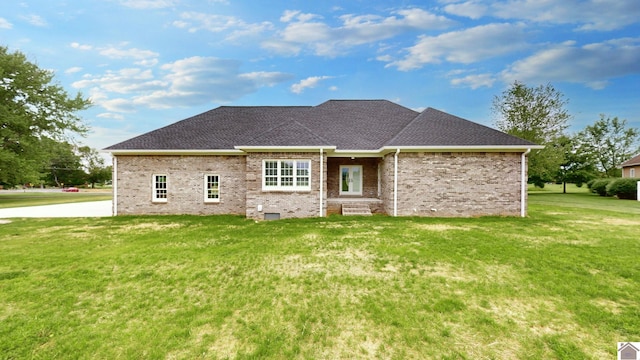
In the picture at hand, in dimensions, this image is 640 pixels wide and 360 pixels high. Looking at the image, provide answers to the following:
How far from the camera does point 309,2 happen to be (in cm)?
1562

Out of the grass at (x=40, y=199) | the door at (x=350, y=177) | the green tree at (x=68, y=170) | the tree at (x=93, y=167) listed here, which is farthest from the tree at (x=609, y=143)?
the green tree at (x=68, y=170)

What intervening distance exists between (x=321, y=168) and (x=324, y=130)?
168 inches

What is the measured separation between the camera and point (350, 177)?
16.3 m

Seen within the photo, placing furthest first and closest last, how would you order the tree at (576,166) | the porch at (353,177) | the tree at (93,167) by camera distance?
the tree at (93,167), the tree at (576,166), the porch at (353,177)

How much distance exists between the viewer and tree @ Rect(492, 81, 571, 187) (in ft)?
86.1

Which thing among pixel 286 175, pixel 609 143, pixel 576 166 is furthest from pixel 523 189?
pixel 609 143

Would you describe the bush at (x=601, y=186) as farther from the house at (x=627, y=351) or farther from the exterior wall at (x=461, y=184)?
the house at (x=627, y=351)

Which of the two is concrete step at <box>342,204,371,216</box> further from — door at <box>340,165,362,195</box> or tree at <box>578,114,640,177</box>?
tree at <box>578,114,640,177</box>

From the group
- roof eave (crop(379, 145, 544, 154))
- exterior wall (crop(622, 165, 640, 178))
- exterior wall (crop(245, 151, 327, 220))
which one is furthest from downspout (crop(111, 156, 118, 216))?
exterior wall (crop(622, 165, 640, 178))

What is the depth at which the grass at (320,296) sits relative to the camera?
3484 millimetres

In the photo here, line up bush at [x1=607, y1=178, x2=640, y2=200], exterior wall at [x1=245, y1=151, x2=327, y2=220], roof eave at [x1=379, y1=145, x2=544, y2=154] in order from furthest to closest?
bush at [x1=607, y1=178, x2=640, y2=200] → exterior wall at [x1=245, y1=151, x2=327, y2=220] → roof eave at [x1=379, y1=145, x2=544, y2=154]

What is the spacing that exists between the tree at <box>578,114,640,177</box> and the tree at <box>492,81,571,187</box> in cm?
1472

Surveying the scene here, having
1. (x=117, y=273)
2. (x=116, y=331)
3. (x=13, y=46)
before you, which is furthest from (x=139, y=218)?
(x=13, y=46)

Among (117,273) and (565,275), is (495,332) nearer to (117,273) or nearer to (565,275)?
(565,275)
